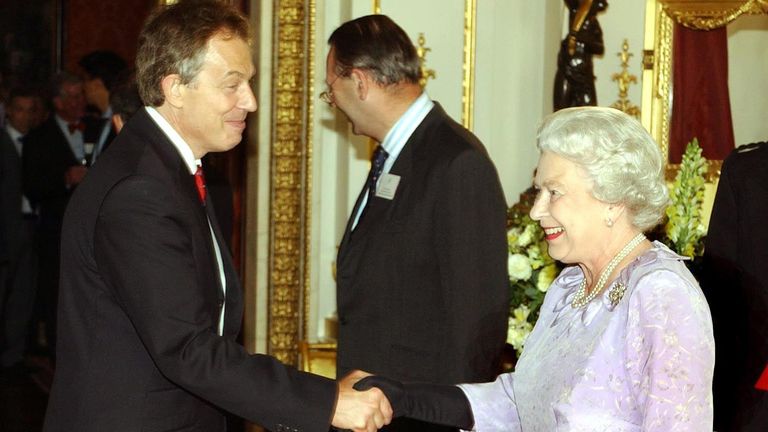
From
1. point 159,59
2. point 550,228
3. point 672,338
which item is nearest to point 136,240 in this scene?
point 159,59

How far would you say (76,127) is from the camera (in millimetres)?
8047

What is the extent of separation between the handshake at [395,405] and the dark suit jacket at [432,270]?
595 mm

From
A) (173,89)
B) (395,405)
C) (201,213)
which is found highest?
(173,89)

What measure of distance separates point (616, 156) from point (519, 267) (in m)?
2.00

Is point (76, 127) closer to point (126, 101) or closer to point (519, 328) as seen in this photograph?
point (126, 101)

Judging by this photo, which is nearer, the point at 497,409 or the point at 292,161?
the point at 497,409

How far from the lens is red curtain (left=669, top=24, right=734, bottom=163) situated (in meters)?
6.00

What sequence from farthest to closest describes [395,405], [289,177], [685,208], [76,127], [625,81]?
[76,127] → [289,177] → [625,81] → [685,208] → [395,405]

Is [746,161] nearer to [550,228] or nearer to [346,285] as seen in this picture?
[550,228]

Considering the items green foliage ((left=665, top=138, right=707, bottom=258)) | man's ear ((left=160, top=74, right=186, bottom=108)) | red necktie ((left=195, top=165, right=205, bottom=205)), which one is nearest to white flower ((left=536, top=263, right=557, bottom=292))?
Answer: green foliage ((left=665, top=138, right=707, bottom=258))

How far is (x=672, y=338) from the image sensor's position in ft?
7.70

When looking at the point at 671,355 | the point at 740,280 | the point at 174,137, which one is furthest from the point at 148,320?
the point at 740,280

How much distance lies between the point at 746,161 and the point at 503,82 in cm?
308

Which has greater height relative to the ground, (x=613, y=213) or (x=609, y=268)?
(x=613, y=213)
